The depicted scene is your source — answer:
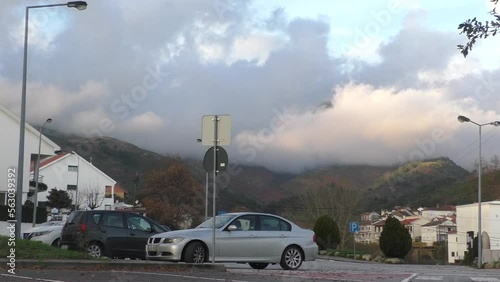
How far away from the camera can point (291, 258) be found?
17125 mm

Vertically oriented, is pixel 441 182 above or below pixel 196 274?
above

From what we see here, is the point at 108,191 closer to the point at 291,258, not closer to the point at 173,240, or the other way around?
the point at 291,258

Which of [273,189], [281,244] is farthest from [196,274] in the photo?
[273,189]

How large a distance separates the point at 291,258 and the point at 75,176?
71840mm

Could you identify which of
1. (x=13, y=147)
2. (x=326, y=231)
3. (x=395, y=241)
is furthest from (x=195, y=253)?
(x=326, y=231)

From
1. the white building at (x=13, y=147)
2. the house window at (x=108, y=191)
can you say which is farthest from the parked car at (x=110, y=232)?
the house window at (x=108, y=191)

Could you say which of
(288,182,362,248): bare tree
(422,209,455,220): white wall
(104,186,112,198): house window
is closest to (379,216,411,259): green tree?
(288,182,362,248): bare tree

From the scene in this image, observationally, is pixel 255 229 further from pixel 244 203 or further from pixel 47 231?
pixel 244 203

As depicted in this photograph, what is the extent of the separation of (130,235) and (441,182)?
7623 centimetres

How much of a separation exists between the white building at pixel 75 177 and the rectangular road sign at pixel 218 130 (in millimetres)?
67256

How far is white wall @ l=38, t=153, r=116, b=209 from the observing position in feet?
269

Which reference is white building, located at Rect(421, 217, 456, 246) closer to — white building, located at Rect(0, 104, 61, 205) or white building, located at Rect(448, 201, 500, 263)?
white building, located at Rect(448, 201, 500, 263)

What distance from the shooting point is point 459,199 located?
85750 mm

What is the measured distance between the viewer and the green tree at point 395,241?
1762 inches
